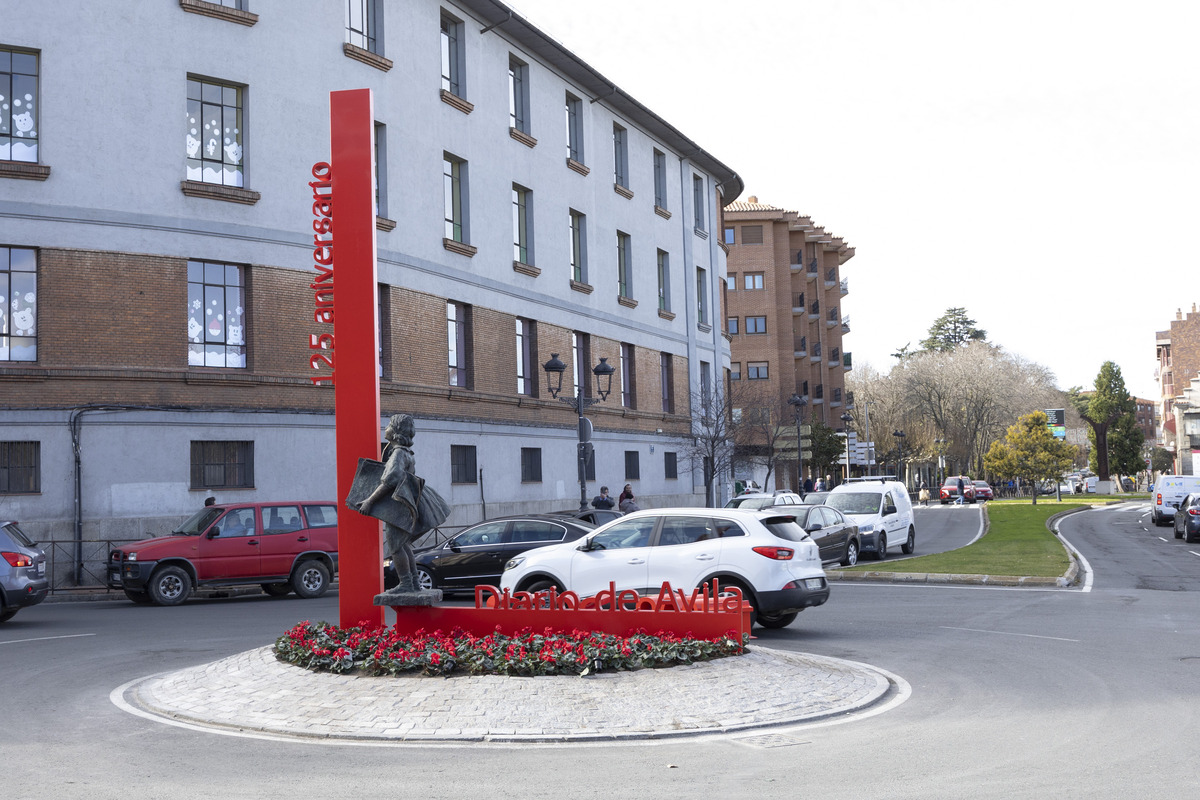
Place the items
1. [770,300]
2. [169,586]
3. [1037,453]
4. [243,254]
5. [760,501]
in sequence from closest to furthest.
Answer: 1. [169,586]
2. [243,254]
3. [760,501]
4. [1037,453]
5. [770,300]

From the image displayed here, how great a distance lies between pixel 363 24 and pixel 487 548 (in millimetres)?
15205

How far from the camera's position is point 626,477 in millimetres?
38031

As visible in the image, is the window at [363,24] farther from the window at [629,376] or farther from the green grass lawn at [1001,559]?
the green grass lawn at [1001,559]

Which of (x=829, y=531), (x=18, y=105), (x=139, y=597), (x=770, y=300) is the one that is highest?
(x=770, y=300)

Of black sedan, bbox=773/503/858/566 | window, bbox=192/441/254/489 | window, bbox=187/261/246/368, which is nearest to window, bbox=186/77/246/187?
window, bbox=187/261/246/368

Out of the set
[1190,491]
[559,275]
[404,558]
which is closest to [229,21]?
[559,275]

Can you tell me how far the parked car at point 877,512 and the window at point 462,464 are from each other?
941 cm

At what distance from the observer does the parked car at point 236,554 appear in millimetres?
19047

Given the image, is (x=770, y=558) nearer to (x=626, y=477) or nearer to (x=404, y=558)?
(x=404, y=558)

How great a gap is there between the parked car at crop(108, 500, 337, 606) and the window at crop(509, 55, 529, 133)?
645 inches

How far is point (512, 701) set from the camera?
8984mm

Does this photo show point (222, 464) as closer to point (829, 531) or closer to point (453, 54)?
point (829, 531)

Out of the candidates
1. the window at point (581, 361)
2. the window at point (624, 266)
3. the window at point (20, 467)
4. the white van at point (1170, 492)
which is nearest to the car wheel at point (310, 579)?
the window at point (20, 467)

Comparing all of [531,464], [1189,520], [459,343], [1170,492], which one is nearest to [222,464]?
[459,343]
